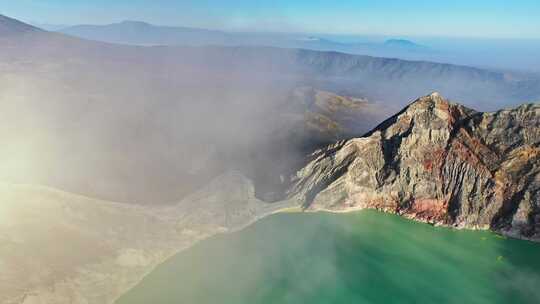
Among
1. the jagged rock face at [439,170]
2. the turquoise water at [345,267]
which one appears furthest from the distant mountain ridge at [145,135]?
the turquoise water at [345,267]

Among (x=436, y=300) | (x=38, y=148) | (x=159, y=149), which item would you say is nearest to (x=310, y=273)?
(x=436, y=300)

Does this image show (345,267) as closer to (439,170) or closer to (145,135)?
(439,170)

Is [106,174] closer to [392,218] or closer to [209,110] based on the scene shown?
[392,218]

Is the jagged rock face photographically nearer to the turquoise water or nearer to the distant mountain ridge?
the turquoise water

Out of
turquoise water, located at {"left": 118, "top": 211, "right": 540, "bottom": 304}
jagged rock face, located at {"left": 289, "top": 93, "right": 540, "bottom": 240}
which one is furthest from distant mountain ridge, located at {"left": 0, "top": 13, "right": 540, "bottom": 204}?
turquoise water, located at {"left": 118, "top": 211, "right": 540, "bottom": 304}

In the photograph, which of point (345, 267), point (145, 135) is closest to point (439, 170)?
point (345, 267)
